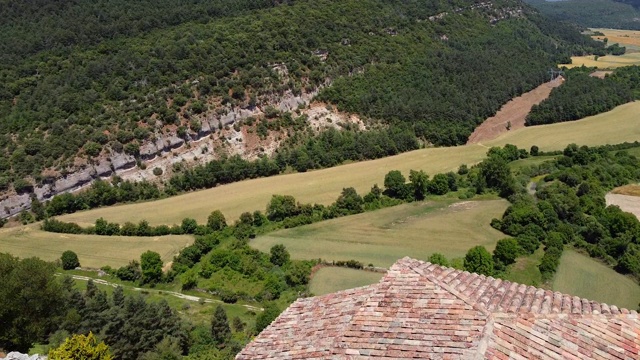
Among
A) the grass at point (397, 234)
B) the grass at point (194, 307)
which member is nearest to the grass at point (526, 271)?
the grass at point (397, 234)

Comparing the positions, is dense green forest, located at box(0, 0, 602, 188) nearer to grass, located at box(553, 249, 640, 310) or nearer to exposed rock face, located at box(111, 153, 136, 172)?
exposed rock face, located at box(111, 153, 136, 172)

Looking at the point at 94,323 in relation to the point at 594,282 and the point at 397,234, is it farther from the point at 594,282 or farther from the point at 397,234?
the point at 594,282

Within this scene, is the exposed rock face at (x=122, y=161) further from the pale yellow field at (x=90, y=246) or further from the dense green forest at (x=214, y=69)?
the pale yellow field at (x=90, y=246)

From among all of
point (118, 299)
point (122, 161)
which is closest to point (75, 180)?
point (122, 161)

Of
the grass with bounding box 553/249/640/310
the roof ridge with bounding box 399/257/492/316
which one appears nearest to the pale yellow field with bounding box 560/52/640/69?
the grass with bounding box 553/249/640/310

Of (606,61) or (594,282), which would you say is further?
(606,61)

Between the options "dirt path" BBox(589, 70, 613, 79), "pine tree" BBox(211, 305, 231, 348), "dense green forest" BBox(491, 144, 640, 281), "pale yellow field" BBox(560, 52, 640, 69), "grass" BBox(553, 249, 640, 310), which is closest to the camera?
"pine tree" BBox(211, 305, 231, 348)

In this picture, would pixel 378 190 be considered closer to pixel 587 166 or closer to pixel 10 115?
pixel 587 166
